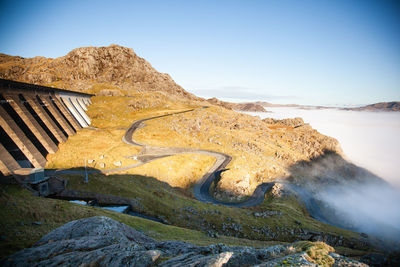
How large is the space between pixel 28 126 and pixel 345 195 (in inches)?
5657

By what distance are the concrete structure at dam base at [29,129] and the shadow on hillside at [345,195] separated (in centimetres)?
8263

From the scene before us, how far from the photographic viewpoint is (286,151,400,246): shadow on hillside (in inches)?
2869

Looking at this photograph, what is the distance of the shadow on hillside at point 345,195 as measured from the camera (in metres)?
72.9

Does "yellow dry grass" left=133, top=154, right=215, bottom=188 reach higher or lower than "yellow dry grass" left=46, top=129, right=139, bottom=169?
lower

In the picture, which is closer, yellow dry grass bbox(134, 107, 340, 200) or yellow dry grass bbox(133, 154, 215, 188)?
yellow dry grass bbox(133, 154, 215, 188)

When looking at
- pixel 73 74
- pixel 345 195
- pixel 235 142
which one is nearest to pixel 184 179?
pixel 235 142

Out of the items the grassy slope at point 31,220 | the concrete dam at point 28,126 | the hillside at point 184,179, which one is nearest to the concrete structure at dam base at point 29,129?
the concrete dam at point 28,126

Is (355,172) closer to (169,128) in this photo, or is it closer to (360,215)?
(360,215)

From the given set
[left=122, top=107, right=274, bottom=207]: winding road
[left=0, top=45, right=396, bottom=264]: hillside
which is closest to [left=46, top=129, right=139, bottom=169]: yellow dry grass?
[left=0, top=45, right=396, bottom=264]: hillside

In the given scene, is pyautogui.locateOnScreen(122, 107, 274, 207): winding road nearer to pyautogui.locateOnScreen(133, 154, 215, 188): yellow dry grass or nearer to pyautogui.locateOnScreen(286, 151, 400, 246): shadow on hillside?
pyautogui.locateOnScreen(133, 154, 215, 188): yellow dry grass

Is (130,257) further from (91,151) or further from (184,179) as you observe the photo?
(91,151)

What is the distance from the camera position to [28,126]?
6125 centimetres

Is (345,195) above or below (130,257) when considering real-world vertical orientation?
below

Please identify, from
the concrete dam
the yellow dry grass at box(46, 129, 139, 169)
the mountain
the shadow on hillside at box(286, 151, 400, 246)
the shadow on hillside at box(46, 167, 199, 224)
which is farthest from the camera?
the mountain
